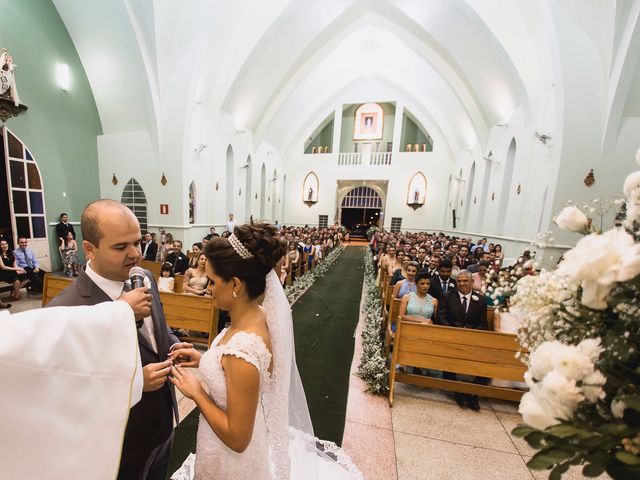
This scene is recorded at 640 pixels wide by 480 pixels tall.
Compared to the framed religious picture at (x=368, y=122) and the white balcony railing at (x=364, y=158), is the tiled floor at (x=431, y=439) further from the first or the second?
the framed religious picture at (x=368, y=122)

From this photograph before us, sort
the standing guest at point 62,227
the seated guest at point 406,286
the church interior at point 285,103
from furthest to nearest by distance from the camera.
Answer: the standing guest at point 62,227 < the seated guest at point 406,286 < the church interior at point 285,103

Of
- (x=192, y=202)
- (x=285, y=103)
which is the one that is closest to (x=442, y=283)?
(x=192, y=202)

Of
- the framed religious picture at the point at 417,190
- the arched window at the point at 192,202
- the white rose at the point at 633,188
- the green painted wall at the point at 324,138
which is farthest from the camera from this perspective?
the green painted wall at the point at 324,138

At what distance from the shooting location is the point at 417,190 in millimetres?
19688

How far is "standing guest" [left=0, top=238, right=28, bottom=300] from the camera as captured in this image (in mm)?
5469

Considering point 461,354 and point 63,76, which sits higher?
point 63,76

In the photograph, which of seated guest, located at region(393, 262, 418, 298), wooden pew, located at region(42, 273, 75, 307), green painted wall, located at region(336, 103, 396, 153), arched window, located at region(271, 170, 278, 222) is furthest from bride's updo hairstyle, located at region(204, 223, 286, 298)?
green painted wall, located at region(336, 103, 396, 153)

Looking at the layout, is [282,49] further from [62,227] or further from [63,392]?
[63,392]

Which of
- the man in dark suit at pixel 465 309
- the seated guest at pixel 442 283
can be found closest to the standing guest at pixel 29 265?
the seated guest at pixel 442 283

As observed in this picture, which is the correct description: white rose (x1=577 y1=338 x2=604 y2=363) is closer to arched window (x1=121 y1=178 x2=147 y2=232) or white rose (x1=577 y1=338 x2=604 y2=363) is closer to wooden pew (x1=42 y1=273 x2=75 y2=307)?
wooden pew (x1=42 y1=273 x2=75 y2=307)

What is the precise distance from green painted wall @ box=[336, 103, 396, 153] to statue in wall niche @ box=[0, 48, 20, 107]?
1900 centimetres

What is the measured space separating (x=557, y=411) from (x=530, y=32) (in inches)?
434

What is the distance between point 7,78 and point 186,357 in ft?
30.9

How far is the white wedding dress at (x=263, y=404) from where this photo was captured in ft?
3.86
